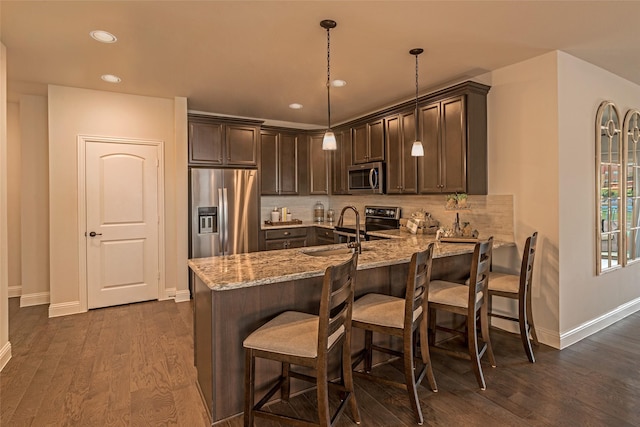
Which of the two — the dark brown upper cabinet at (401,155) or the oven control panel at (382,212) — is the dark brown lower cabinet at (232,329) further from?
the oven control panel at (382,212)

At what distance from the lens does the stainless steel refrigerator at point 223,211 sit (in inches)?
183

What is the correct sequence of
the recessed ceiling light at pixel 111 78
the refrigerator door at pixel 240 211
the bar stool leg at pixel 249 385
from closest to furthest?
the bar stool leg at pixel 249 385, the recessed ceiling light at pixel 111 78, the refrigerator door at pixel 240 211

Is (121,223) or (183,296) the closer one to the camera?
(121,223)

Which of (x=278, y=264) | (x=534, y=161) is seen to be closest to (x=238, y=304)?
(x=278, y=264)

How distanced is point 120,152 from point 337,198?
3400 mm

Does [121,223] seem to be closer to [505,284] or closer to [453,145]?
[453,145]

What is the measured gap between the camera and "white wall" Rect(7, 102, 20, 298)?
479 centimetres

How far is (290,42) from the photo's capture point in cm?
287

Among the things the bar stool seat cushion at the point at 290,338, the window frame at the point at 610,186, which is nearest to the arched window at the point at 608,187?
the window frame at the point at 610,186

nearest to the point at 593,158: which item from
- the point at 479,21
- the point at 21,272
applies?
the point at 479,21

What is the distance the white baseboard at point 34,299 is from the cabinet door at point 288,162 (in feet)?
11.5

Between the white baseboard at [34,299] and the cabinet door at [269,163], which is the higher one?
the cabinet door at [269,163]

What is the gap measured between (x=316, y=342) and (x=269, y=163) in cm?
415

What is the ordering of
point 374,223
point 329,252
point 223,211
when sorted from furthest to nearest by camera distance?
point 374,223 < point 223,211 < point 329,252
